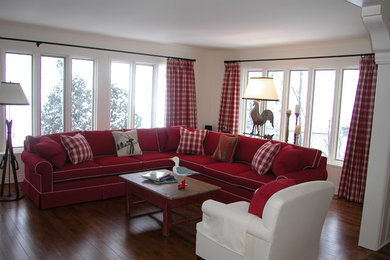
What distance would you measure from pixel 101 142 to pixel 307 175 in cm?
296

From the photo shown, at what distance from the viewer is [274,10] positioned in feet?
11.9

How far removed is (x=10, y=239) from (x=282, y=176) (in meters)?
2.89

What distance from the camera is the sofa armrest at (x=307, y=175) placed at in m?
3.93

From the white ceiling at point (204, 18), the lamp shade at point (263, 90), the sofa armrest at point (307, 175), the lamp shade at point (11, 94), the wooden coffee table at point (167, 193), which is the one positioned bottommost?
the wooden coffee table at point (167, 193)

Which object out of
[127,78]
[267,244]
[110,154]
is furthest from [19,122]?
[267,244]

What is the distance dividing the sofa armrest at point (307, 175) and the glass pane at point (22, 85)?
4.00m

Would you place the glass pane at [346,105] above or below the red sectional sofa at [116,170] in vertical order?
above

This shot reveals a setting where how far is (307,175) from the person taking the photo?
406 cm

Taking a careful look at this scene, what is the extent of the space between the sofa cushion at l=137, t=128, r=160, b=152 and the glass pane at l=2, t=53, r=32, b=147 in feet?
5.76

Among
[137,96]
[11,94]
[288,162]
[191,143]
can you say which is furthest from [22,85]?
[288,162]

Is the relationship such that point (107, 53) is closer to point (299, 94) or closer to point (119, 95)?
point (119, 95)

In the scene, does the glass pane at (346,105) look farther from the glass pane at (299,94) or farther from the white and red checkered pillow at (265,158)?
the white and red checkered pillow at (265,158)

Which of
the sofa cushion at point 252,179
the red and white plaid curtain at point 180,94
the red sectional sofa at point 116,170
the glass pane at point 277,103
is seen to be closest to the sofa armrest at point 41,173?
the red sectional sofa at point 116,170

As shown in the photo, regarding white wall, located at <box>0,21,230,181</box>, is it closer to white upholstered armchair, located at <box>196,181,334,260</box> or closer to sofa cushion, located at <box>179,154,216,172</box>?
sofa cushion, located at <box>179,154,216,172</box>
